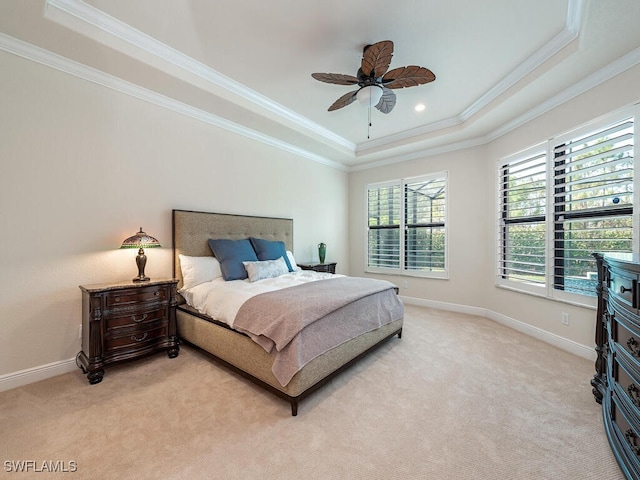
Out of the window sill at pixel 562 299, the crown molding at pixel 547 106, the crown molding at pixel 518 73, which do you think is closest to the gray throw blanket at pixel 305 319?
the window sill at pixel 562 299

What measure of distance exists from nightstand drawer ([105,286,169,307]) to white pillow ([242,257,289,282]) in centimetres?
88

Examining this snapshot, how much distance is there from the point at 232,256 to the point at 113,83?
212 centimetres

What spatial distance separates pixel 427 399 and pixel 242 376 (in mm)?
1519

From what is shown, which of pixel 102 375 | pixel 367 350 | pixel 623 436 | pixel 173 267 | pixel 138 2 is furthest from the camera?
pixel 173 267

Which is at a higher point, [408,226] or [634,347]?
[408,226]

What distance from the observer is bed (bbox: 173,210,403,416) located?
6.53 ft

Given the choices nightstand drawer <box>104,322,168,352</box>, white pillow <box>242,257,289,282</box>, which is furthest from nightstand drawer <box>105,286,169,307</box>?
white pillow <box>242,257,289,282</box>

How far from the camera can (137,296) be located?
251 centimetres

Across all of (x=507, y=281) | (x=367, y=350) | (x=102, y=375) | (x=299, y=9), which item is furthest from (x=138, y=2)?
(x=507, y=281)

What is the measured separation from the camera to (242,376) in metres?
2.32

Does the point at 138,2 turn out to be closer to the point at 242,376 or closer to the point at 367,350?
the point at 242,376

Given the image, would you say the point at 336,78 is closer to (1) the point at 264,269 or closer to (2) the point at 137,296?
(1) the point at 264,269

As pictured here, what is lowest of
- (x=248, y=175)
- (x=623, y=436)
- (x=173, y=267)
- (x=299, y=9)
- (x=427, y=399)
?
(x=427, y=399)

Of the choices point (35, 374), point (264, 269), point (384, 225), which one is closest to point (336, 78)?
point (264, 269)
